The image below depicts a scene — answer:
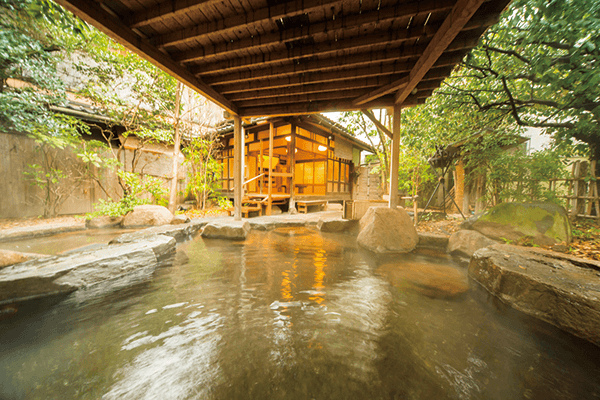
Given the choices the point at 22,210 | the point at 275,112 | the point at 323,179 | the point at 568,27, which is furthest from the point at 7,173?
the point at 568,27

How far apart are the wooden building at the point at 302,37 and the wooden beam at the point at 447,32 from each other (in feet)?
0.04

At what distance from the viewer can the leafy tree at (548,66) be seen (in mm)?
3119

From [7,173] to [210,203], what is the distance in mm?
6223

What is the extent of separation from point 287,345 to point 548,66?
19.3 ft

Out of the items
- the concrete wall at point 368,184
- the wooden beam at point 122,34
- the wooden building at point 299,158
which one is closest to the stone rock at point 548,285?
the wooden beam at point 122,34

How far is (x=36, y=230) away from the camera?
4848mm

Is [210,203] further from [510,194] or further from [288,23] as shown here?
[510,194]

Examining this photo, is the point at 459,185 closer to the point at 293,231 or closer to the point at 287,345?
the point at 293,231

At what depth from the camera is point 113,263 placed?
3.01 meters

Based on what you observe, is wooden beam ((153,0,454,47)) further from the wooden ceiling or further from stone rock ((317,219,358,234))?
stone rock ((317,219,358,234))

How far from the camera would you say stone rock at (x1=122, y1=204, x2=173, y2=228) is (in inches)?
236

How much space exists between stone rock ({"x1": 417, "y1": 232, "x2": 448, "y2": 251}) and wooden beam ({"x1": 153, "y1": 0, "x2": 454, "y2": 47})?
14.6 feet

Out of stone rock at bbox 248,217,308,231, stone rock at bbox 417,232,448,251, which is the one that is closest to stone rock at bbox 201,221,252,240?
stone rock at bbox 248,217,308,231

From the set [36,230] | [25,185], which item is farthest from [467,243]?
[25,185]
